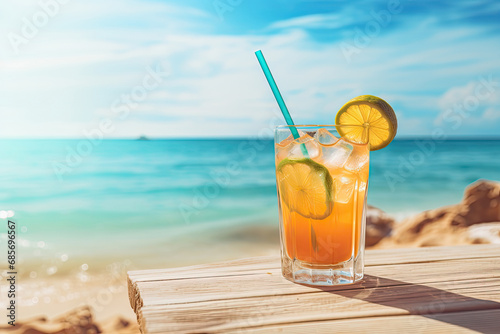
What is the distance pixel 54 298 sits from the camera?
5.38 meters

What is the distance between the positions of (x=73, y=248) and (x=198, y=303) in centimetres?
706

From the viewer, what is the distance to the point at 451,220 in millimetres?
6883

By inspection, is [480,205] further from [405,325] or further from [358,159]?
[405,325]

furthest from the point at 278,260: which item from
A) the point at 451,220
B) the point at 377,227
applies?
the point at 451,220

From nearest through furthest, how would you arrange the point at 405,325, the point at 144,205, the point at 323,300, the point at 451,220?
1. the point at 405,325
2. the point at 323,300
3. the point at 451,220
4. the point at 144,205

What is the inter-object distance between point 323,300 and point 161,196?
1210 cm

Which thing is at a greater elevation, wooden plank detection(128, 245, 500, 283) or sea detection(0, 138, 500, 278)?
sea detection(0, 138, 500, 278)

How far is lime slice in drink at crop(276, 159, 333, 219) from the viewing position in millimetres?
1344

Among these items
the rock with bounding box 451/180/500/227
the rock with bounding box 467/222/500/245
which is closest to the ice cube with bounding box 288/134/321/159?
the rock with bounding box 467/222/500/245

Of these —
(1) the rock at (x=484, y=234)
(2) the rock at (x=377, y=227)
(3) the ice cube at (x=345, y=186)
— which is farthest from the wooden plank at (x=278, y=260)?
(2) the rock at (x=377, y=227)

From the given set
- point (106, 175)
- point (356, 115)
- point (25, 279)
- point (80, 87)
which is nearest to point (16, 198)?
point (106, 175)

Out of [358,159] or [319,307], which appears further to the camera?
[358,159]

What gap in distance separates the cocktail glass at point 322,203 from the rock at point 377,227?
5.76 m

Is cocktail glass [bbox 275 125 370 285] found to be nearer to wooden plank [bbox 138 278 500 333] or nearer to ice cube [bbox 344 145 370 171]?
ice cube [bbox 344 145 370 171]
